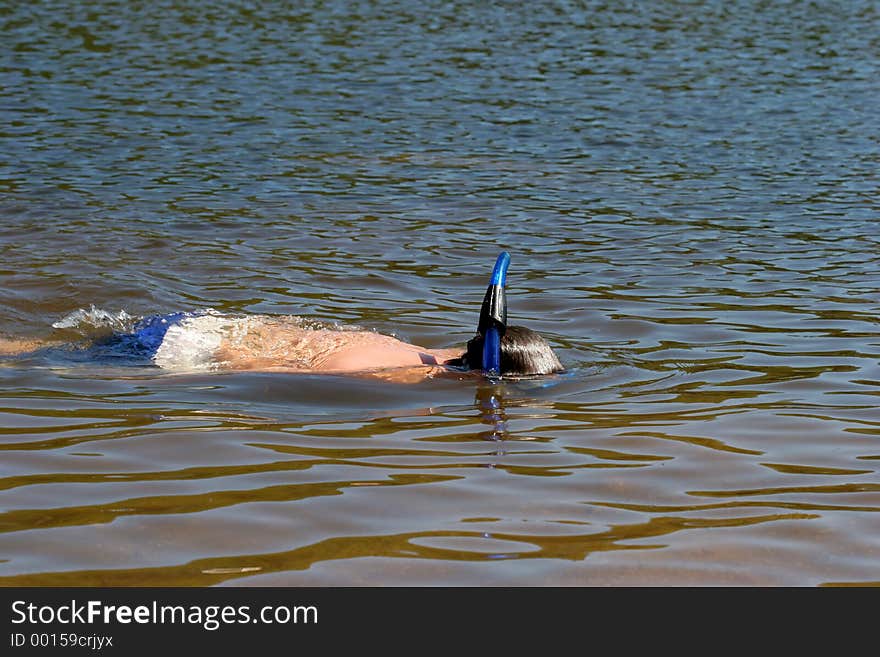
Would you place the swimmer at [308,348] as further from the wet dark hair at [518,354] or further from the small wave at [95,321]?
the small wave at [95,321]

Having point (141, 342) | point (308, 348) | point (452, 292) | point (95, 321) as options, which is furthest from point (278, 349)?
point (452, 292)

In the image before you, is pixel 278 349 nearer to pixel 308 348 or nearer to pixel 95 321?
pixel 308 348

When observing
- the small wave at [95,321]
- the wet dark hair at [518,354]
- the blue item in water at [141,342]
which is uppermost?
the wet dark hair at [518,354]

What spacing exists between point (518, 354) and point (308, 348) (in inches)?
Answer: 49.2

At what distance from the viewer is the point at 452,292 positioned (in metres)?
9.80

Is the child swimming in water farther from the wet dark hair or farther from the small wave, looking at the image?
the small wave

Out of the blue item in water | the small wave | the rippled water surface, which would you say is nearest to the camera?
the rippled water surface

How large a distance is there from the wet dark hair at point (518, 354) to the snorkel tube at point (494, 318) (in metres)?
0.05

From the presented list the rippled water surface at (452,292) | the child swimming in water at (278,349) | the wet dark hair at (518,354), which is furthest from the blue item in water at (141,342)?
the wet dark hair at (518,354)

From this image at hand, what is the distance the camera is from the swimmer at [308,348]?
694cm

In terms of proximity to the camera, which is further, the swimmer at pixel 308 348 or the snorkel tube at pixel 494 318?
the swimmer at pixel 308 348

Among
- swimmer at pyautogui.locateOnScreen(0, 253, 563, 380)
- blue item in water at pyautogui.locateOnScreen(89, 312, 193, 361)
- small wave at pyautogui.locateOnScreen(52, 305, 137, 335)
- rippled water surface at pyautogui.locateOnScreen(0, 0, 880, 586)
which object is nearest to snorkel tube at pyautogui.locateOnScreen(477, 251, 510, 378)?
swimmer at pyautogui.locateOnScreen(0, 253, 563, 380)

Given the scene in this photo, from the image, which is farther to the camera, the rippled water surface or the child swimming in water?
the child swimming in water

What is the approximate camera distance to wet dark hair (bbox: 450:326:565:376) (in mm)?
6949
